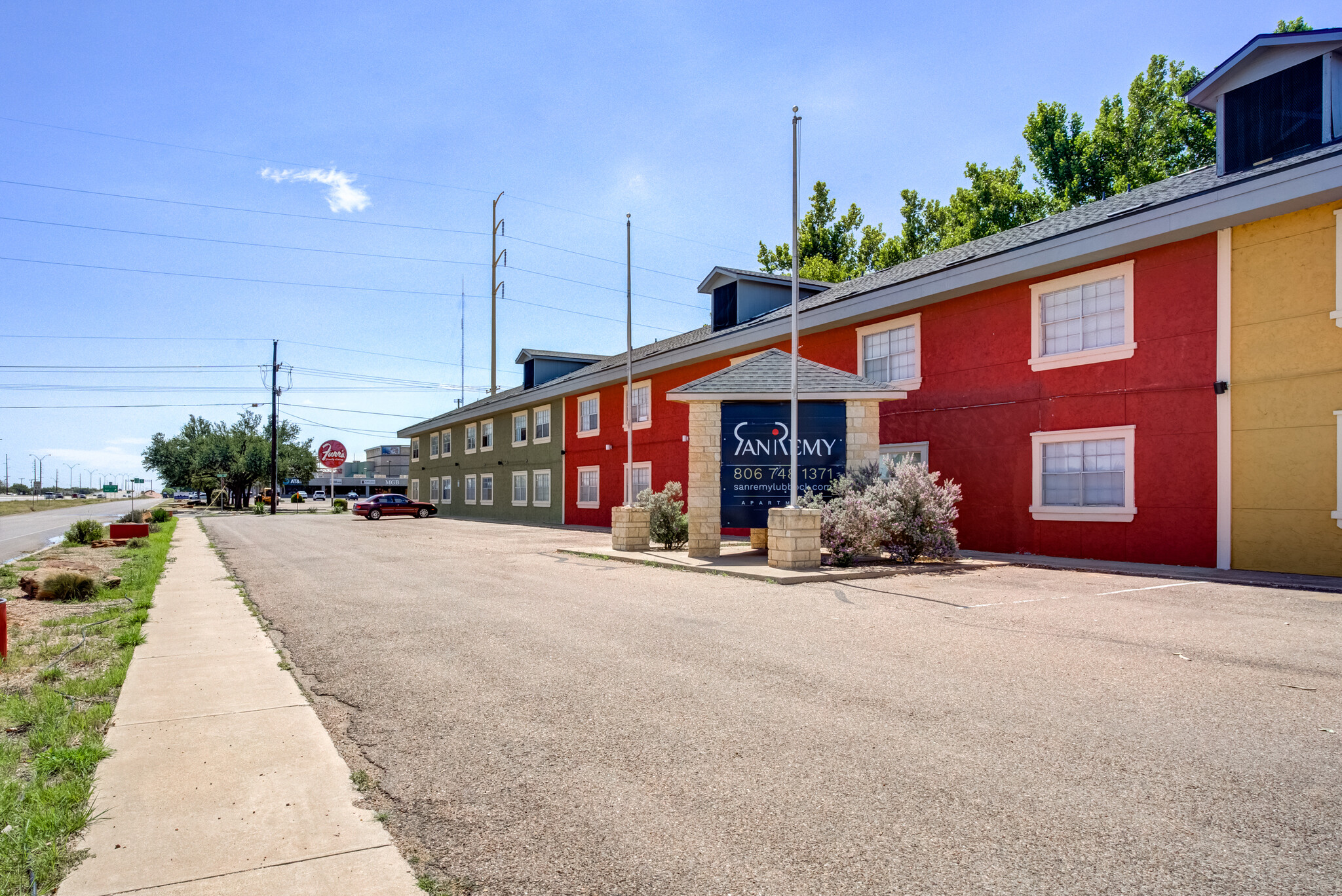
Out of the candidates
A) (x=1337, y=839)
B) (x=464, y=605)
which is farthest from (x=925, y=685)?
(x=464, y=605)

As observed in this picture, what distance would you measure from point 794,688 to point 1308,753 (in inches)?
124

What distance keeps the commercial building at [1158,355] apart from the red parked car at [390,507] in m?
30.0

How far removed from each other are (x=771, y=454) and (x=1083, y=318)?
7049 millimetres

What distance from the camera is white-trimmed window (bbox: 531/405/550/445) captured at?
3878 centimetres

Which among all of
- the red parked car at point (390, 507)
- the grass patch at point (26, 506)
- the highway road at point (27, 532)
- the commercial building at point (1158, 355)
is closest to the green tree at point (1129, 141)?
the commercial building at point (1158, 355)

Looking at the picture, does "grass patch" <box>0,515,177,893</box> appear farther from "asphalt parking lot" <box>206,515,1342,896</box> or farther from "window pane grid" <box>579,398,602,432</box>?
"window pane grid" <box>579,398,602,432</box>

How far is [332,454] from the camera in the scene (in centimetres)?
4469

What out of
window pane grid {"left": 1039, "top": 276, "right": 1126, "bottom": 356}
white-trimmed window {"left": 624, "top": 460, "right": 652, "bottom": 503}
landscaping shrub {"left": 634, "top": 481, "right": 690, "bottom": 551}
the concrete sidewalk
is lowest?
the concrete sidewalk

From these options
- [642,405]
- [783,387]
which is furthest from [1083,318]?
[642,405]

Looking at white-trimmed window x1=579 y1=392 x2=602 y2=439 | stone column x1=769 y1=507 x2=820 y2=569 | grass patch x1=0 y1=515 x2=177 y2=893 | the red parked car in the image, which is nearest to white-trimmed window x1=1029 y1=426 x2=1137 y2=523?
stone column x1=769 y1=507 x2=820 y2=569

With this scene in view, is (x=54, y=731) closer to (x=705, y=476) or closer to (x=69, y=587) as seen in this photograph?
(x=69, y=587)

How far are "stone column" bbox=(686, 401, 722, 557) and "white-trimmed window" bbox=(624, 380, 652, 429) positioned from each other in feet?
43.9

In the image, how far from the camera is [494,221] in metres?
63.8

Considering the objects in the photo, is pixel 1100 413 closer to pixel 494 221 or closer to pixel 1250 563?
pixel 1250 563
